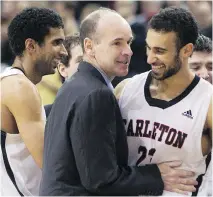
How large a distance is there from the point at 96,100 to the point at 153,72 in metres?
0.57

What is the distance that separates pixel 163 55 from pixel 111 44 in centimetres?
33

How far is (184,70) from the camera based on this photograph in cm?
382

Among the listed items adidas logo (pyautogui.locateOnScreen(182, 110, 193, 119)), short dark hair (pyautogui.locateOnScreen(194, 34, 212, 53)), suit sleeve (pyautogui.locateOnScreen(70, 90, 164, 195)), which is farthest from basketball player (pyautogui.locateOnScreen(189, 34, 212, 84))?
suit sleeve (pyautogui.locateOnScreen(70, 90, 164, 195))

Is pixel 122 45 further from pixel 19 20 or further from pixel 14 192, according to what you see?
pixel 14 192

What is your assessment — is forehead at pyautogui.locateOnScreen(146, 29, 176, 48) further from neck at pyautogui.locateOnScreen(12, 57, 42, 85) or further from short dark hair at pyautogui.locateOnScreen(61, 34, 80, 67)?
short dark hair at pyautogui.locateOnScreen(61, 34, 80, 67)

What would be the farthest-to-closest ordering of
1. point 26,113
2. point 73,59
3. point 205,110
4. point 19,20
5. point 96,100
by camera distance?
1. point 73,59
2. point 19,20
3. point 26,113
4. point 205,110
5. point 96,100

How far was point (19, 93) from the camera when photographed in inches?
159

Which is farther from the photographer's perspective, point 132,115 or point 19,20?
point 19,20

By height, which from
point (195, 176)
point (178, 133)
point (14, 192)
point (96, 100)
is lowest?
point (14, 192)

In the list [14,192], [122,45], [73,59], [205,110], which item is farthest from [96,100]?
[73,59]

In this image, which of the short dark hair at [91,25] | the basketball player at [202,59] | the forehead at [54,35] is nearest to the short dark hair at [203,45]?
the basketball player at [202,59]

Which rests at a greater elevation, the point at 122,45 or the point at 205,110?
the point at 122,45

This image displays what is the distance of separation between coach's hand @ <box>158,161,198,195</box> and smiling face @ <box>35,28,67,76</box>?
1.19 m

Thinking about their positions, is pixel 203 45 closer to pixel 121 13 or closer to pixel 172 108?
pixel 172 108
